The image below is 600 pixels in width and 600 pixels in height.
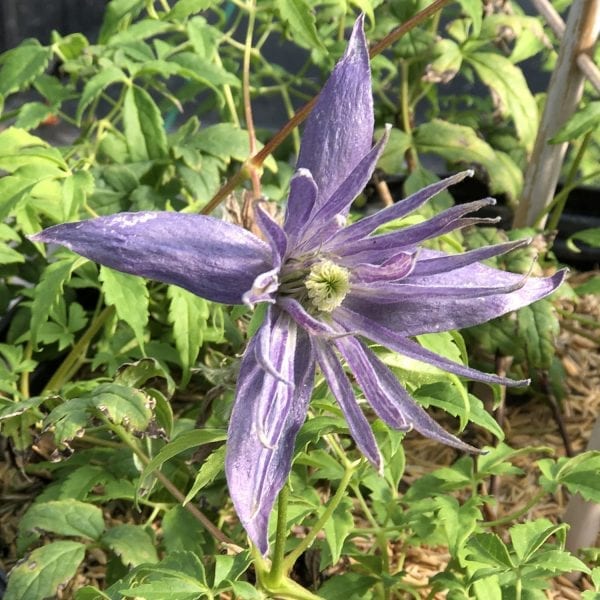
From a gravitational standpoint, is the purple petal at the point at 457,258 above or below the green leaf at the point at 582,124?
above

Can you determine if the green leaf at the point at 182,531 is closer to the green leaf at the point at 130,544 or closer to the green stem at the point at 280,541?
the green leaf at the point at 130,544

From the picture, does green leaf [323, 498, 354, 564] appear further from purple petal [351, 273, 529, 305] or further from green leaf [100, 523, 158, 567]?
purple petal [351, 273, 529, 305]

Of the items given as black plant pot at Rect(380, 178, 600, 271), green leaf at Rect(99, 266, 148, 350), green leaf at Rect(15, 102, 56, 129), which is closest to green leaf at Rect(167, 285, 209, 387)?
green leaf at Rect(99, 266, 148, 350)

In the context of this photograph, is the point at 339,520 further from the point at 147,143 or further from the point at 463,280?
the point at 147,143

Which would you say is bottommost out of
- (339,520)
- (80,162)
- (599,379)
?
(599,379)

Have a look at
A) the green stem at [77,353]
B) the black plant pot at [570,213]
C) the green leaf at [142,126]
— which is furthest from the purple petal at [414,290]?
the black plant pot at [570,213]

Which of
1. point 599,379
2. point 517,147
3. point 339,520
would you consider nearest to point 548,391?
point 599,379

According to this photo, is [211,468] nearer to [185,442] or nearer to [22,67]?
[185,442]

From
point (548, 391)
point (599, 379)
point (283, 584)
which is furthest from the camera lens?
point (599, 379)
